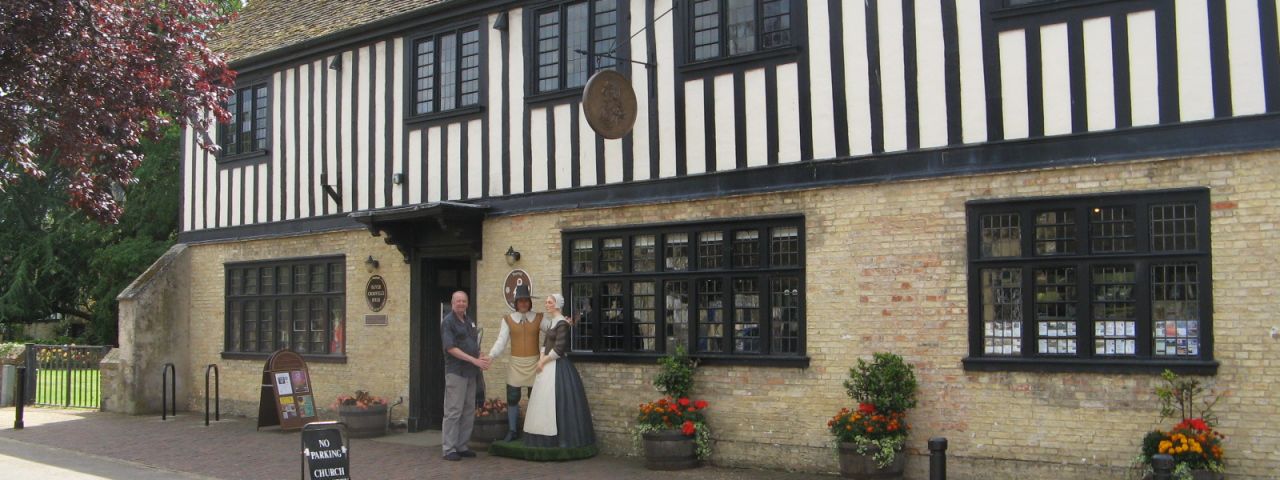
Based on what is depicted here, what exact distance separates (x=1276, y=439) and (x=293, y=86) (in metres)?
14.4

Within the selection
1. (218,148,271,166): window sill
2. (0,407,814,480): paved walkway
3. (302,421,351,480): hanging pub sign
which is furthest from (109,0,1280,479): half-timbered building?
(302,421,351,480): hanging pub sign

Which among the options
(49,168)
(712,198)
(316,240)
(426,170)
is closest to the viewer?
(712,198)

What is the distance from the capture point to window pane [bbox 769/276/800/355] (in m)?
11.4

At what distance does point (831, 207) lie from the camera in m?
11.1

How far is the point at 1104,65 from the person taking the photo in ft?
31.5

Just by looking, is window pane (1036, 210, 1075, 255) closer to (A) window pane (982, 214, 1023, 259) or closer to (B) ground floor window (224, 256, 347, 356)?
(A) window pane (982, 214, 1023, 259)

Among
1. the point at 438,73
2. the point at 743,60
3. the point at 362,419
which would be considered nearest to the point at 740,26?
the point at 743,60

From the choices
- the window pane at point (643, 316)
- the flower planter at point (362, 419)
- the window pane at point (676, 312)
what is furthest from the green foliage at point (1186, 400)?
the flower planter at point (362, 419)

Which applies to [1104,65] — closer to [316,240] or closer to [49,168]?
[316,240]

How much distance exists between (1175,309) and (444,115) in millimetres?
9551

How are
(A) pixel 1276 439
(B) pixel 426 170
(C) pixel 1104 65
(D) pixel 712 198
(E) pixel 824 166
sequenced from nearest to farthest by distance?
(A) pixel 1276 439 < (C) pixel 1104 65 < (E) pixel 824 166 < (D) pixel 712 198 < (B) pixel 426 170

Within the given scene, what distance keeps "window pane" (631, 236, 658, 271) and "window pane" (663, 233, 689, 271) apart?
17 centimetres

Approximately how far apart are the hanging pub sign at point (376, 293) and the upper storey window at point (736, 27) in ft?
20.2

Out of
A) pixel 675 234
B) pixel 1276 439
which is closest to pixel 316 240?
pixel 675 234
